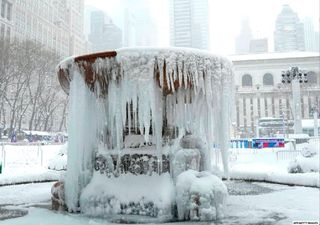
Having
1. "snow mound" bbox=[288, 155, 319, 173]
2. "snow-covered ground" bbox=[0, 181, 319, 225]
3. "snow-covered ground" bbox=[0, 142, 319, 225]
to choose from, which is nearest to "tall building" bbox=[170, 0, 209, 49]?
"snow mound" bbox=[288, 155, 319, 173]

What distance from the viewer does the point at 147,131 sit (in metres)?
6.29

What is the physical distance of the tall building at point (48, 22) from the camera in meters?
64.7

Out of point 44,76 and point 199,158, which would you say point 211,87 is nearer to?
point 199,158

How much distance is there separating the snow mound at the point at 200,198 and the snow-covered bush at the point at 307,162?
6897mm

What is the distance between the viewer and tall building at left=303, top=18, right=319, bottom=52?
7451 inches

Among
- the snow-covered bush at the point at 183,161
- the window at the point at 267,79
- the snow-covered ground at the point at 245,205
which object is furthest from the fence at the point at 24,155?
the window at the point at 267,79

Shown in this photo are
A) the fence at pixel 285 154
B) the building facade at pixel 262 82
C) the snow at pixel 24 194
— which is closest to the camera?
the snow at pixel 24 194

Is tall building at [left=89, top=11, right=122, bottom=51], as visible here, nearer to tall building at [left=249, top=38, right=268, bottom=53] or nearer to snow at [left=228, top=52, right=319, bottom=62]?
snow at [left=228, top=52, right=319, bottom=62]

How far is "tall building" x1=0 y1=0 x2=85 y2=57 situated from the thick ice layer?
51538 mm

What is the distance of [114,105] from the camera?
6477 mm

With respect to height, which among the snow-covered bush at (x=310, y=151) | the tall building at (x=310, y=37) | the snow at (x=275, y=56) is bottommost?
the snow-covered bush at (x=310, y=151)

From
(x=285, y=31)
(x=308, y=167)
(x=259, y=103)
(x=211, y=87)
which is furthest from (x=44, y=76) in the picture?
(x=285, y=31)

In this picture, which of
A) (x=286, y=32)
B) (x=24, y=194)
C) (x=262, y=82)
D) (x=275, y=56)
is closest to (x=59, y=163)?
(x=24, y=194)

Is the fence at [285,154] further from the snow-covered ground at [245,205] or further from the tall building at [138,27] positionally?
the tall building at [138,27]
